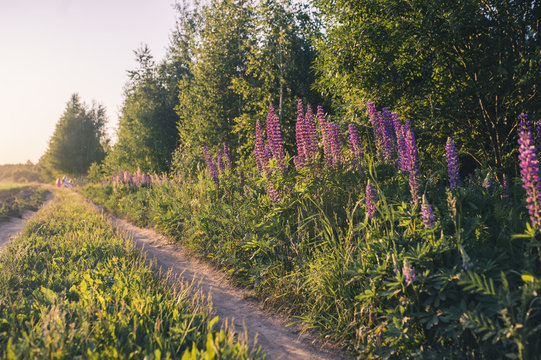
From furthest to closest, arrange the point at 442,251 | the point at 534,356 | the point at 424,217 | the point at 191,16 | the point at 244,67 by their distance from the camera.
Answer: the point at 191,16 < the point at 244,67 < the point at 424,217 < the point at 442,251 < the point at 534,356

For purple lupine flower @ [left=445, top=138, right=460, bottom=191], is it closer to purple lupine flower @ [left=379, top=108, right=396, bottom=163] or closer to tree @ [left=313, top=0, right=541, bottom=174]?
purple lupine flower @ [left=379, top=108, right=396, bottom=163]

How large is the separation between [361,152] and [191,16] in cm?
2593

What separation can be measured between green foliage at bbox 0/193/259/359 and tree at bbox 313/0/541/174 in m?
6.02

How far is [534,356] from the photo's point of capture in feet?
7.38

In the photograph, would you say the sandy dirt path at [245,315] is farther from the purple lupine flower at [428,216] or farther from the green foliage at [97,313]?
the purple lupine flower at [428,216]

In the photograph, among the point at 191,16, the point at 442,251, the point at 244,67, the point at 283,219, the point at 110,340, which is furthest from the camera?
the point at 191,16

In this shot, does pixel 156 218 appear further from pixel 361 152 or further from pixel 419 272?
pixel 419 272

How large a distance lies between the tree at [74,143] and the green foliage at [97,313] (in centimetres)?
4262

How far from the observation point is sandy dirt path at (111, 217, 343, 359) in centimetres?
323

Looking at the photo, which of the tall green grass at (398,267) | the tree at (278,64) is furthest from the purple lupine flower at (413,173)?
the tree at (278,64)

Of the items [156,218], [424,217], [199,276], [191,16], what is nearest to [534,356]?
Result: [424,217]

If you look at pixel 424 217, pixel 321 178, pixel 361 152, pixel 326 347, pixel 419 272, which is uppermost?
pixel 361 152

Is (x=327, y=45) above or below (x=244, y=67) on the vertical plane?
below

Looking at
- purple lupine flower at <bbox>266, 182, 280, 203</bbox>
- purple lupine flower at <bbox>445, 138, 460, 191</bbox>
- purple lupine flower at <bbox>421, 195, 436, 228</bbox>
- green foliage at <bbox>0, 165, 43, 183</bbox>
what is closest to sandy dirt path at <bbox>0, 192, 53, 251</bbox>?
purple lupine flower at <bbox>266, 182, 280, 203</bbox>
